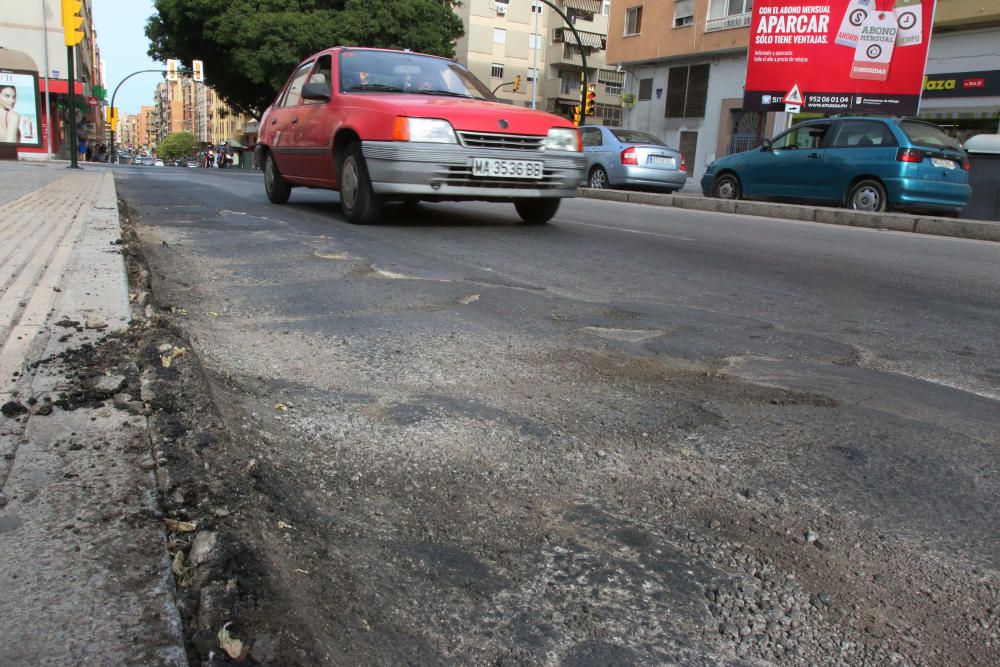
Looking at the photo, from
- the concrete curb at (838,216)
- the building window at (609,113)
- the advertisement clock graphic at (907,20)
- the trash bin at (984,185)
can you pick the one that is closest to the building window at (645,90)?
the advertisement clock graphic at (907,20)

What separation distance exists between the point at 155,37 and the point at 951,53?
34505mm

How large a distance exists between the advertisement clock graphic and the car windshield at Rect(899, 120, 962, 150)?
31.6 feet

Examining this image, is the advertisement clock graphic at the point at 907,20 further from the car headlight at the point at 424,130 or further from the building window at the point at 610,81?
the building window at the point at 610,81

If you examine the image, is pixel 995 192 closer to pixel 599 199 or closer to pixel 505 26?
pixel 599 199

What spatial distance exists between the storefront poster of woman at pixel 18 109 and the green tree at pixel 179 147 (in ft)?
344

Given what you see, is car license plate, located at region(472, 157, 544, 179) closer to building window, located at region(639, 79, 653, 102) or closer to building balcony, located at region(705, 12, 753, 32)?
building balcony, located at region(705, 12, 753, 32)

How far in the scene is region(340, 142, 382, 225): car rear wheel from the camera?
687 cm

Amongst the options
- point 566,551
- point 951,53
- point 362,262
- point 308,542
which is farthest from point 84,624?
point 951,53

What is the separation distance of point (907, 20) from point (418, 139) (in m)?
18.4

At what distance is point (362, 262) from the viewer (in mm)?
4930

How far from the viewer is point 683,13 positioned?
3131 centimetres

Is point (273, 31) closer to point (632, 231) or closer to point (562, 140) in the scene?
point (632, 231)

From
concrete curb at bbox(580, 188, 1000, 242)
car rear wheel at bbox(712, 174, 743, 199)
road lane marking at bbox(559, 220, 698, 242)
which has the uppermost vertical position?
car rear wheel at bbox(712, 174, 743, 199)

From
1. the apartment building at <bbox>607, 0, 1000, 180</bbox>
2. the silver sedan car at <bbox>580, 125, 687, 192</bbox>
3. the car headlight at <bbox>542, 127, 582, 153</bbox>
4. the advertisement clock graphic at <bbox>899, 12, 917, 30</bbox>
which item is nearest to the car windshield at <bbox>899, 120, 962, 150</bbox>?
the silver sedan car at <bbox>580, 125, 687, 192</bbox>
